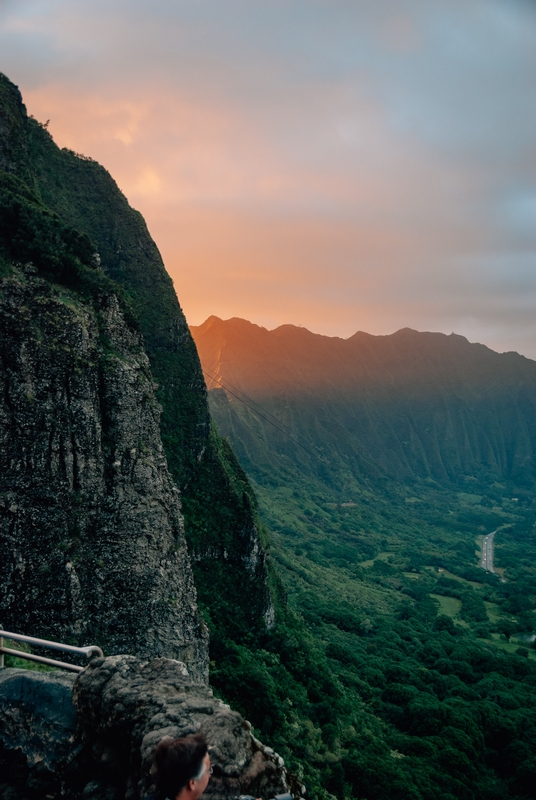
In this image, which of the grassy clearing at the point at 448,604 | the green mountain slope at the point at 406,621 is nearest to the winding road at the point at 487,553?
the green mountain slope at the point at 406,621

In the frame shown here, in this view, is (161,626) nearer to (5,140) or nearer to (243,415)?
(5,140)

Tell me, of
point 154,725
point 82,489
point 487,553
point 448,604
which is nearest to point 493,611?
point 448,604

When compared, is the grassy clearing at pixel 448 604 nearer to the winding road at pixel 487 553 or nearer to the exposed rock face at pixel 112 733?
the winding road at pixel 487 553

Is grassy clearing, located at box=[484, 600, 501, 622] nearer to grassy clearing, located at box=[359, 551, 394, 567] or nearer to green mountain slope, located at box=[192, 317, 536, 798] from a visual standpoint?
green mountain slope, located at box=[192, 317, 536, 798]

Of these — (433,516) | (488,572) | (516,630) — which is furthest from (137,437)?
(433,516)

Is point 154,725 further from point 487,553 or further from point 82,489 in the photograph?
point 487,553
